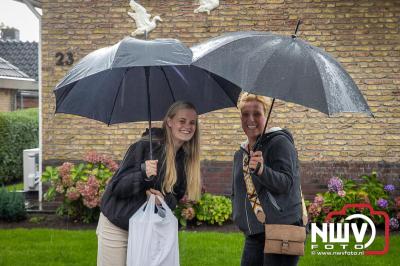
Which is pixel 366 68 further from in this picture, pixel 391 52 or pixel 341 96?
pixel 341 96

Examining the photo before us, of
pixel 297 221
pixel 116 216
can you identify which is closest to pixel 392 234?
pixel 297 221

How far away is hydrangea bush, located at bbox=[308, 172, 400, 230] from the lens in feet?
23.7

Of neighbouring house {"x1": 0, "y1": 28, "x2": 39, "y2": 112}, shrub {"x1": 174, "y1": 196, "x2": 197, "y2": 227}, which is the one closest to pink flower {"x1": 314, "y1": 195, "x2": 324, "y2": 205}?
shrub {"x1": 174, "y1": 196, "x2": 197, "y2": 227}

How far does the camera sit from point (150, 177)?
10.2 ft

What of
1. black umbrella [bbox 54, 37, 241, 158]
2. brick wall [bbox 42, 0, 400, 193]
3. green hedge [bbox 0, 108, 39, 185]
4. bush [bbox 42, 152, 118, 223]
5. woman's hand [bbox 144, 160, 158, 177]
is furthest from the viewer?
green hedge [bbox 0, 108, 39, 185]

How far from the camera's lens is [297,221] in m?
3.07

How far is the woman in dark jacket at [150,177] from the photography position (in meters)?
3.13

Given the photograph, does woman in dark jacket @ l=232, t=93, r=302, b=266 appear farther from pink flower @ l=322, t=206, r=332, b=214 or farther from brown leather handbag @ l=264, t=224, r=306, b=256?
pink flower @ l=322, t=206, r=332, b=214

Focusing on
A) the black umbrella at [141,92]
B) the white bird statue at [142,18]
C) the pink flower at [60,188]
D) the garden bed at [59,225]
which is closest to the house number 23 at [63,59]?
the white bird statue at [142,18]

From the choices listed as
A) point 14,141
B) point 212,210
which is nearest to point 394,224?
point 212,210

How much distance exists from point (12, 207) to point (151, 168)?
5.47 meters

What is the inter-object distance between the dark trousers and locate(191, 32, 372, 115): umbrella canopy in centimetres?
93

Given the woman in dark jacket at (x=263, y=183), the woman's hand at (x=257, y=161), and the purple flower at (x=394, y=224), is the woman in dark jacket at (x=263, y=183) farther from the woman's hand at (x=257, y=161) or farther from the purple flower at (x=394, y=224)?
the purple flower at (x=394, y=224)

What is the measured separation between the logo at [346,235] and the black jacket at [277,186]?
3.23 metres
